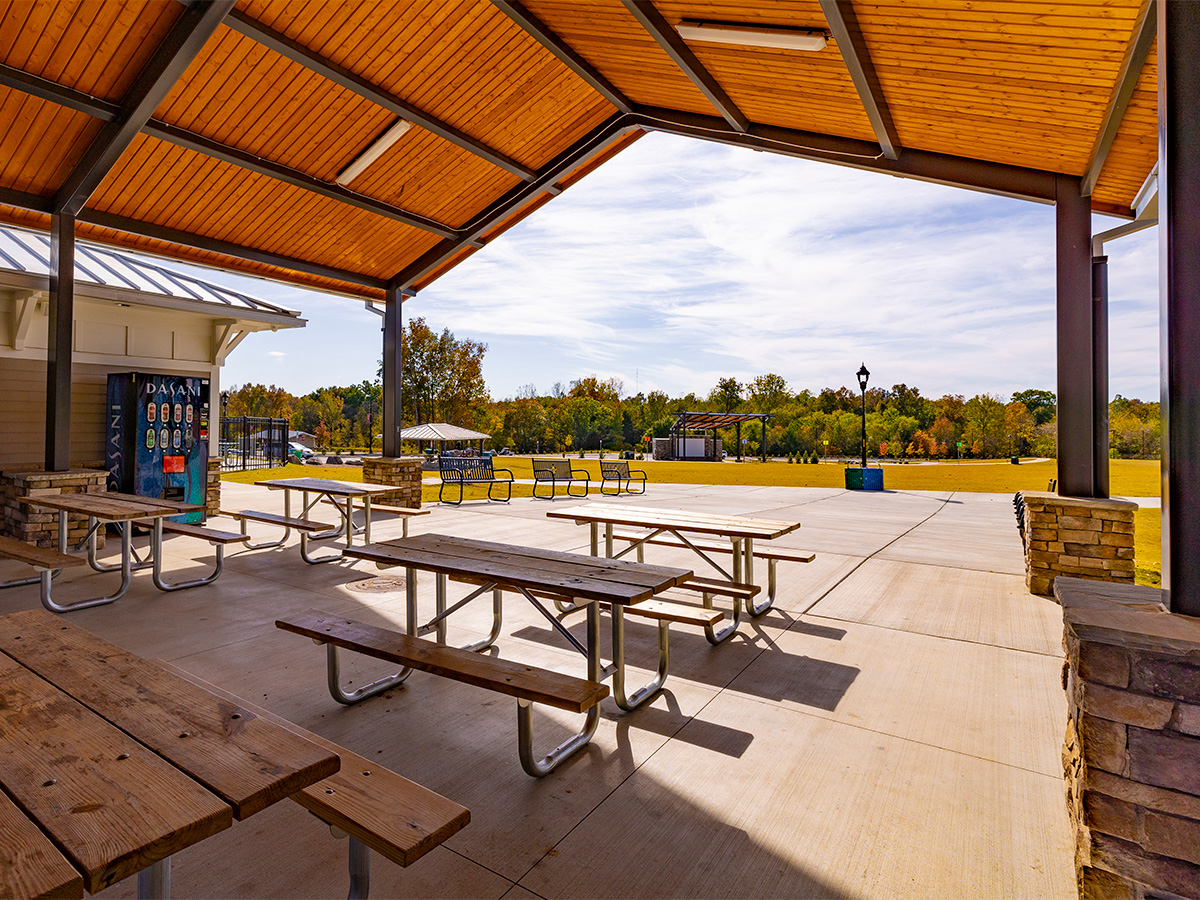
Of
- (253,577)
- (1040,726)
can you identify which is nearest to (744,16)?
(1040,726)

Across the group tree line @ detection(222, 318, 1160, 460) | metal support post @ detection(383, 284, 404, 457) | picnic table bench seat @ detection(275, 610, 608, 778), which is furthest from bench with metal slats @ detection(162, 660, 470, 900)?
tree line @ detection(222, 318, 1160, 460)

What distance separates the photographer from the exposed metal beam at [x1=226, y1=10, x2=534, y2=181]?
16.1ft

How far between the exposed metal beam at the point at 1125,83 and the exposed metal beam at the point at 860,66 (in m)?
1.47

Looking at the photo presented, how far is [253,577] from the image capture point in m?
5.66

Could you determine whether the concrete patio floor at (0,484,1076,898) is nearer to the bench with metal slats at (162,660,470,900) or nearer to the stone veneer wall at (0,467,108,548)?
the bench with metal slats at (162,660,470,900)

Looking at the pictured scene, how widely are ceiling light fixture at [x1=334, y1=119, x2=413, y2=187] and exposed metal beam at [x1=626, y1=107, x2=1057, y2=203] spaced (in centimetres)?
271

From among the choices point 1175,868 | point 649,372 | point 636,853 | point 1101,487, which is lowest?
point 636,853

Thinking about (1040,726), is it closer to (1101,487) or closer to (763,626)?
(763,626)

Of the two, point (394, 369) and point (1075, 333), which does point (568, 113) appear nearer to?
point (394, 369)

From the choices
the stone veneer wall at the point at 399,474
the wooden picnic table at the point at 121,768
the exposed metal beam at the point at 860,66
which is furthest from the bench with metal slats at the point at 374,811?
the stone veneer wall at the point at 399,474

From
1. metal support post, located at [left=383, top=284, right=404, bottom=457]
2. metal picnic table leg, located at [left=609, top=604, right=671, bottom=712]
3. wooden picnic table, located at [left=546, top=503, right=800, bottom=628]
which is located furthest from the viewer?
metal support post, located at [left=383, top=284, right=404, bottom=457]

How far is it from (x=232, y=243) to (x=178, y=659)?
6.55 m

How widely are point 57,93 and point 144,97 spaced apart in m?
0.73

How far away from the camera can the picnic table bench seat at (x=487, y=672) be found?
217cm
